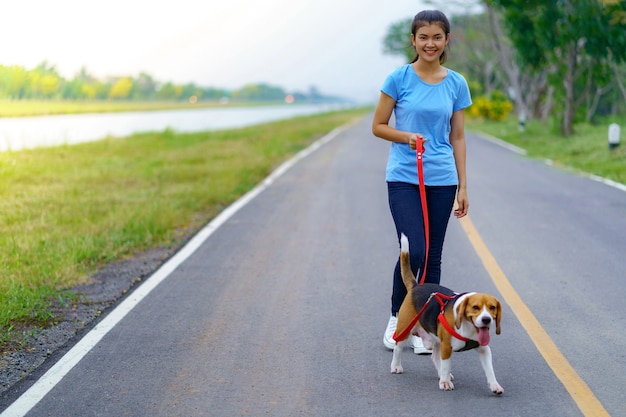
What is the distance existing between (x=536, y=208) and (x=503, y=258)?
374cm

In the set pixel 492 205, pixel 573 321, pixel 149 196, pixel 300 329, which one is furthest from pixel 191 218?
pixel 573 321

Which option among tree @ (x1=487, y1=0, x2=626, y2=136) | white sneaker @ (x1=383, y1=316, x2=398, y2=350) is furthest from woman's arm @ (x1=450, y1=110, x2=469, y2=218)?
tree @ (x1=487, y1=0, x2=626, y2=136)

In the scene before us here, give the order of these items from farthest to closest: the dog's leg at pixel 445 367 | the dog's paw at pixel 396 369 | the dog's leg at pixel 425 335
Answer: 1. the dog's paw at pixel 396 369
2. the dog's leg at pixel 425 335
3. the dog's leg at pixel 445 367

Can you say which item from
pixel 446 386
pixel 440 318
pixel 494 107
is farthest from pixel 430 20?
pixel 494 107

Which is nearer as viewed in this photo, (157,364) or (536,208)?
(157,364)

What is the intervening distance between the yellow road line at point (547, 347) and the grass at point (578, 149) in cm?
812

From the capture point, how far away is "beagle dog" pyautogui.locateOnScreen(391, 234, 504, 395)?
425 centimetres

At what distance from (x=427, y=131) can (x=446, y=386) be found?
58.6 inches

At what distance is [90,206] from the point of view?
12133mm

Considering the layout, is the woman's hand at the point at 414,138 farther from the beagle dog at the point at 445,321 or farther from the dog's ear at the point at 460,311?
A: the dog's ear at the point at 460,311

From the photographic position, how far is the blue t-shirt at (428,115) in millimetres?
4965

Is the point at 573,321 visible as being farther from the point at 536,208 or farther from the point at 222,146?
the point at 222,146

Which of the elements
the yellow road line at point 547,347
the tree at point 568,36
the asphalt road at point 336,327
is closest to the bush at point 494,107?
the tree at point 568,36

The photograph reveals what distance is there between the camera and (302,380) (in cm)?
494
